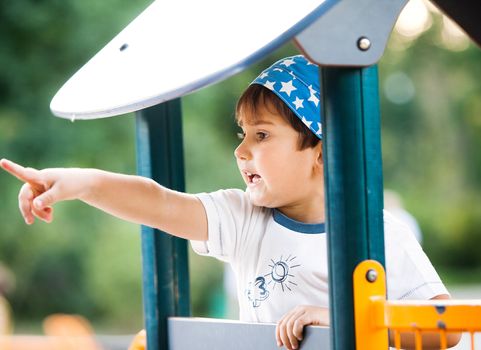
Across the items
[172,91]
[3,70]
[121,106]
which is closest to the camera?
[172,91]

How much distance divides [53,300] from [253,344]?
37.8 feet

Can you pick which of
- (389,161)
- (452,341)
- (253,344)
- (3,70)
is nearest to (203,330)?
(253,344)

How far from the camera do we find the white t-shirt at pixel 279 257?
2.00 m

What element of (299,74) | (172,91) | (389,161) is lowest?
(172,91)

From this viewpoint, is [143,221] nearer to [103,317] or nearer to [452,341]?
[452,341]

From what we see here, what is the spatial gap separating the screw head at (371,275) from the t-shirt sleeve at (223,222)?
624mm

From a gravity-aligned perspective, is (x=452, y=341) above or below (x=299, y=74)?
below

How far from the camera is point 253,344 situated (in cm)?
194

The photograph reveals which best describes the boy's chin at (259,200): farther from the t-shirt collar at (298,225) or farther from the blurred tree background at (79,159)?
the blurred tree background at (79,159)

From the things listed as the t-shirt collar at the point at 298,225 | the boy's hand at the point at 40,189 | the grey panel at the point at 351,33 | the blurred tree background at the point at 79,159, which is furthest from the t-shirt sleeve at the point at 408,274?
the blurred tree background at the point at 79,159

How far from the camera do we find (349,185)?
1605 millimetres

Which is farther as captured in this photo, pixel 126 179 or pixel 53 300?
pixel 53 300

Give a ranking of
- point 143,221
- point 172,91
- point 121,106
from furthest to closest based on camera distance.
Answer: point 143,221 < point 121,106 < point 172,91

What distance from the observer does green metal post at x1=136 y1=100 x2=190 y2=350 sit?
2.30m
